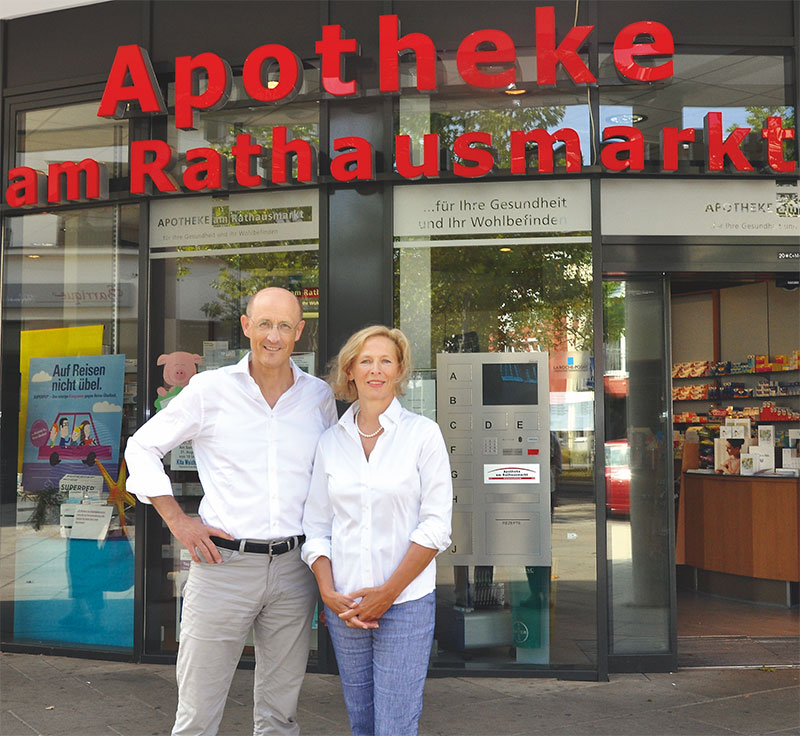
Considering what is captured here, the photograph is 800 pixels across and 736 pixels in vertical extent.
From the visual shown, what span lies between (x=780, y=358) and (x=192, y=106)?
304 inches

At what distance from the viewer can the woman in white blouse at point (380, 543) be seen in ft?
9.82

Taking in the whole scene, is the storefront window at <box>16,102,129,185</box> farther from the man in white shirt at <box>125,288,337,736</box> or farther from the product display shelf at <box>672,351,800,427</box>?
the product display shelf at <box>672,351,800,427</box>

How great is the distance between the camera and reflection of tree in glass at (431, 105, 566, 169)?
5.79 metres

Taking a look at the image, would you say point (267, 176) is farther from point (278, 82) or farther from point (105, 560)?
point (105, 560)

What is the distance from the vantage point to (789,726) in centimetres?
464

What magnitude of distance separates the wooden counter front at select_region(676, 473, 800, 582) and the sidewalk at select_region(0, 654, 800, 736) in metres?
2.23

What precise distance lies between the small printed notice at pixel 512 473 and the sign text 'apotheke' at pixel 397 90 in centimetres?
185

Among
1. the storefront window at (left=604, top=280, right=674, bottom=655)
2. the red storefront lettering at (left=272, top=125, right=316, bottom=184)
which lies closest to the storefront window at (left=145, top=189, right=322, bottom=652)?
the red storefront lettering at (left=272, top=125, right=316, bottom=184)

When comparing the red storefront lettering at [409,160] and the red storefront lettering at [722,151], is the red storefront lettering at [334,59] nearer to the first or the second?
the red storefront lettering at [409,160]

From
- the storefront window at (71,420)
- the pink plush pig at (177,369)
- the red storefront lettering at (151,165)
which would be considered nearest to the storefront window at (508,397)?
the pink plush pig at (177,369)

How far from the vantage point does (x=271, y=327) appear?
3344 mm

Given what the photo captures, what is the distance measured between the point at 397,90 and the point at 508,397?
2.06m

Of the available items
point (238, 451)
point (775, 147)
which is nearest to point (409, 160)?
point (775, 147)

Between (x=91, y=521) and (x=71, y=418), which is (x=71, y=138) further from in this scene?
(x=91, y=521)
